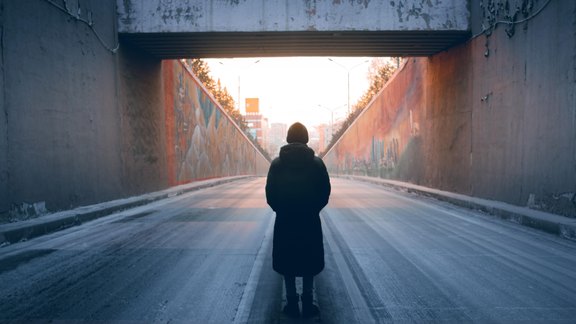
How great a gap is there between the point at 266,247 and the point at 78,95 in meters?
7.34

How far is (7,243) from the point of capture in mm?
7258

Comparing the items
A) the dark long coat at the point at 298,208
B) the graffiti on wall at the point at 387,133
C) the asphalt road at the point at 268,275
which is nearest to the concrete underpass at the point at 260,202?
the asphalt road at the point at 268,275

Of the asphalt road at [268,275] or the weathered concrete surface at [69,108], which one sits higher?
the weathered concrete surface at [69,108]

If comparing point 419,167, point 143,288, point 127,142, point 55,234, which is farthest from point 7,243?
point 419,167

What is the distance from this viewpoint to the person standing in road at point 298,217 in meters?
4.02

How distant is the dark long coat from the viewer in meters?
4.03

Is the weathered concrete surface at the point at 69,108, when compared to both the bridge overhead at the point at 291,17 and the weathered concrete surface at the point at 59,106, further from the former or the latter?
the bridge overhead at the point at 291,17

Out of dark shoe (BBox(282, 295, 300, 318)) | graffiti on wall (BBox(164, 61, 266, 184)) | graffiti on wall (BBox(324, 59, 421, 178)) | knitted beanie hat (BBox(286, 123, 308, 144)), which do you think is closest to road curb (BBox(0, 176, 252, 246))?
dark shoe (BBox(282, 295, 300, 318))

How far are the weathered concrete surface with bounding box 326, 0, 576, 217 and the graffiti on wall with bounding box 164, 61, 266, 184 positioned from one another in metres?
11.9

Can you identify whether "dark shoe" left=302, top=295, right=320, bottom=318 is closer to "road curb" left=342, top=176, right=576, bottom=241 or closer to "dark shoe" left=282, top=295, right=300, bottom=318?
"dark shoe" left=282, top=295, right=300, bottom=318

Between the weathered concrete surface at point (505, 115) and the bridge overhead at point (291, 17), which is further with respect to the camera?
the bridge overhead at point (291, 17)

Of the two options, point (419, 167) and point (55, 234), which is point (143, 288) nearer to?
point (55, 234)

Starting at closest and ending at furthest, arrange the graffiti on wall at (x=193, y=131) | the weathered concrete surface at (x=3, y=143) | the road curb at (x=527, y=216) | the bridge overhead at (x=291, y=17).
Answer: the road curb at (x=527, y=216)
the weathered concrete surface at (x=3, y=143)
the bridge overhead at (x=291, y=17)
the graffiti on wall at (x=193, y=131)

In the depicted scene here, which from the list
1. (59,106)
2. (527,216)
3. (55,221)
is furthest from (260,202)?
(527,216)
